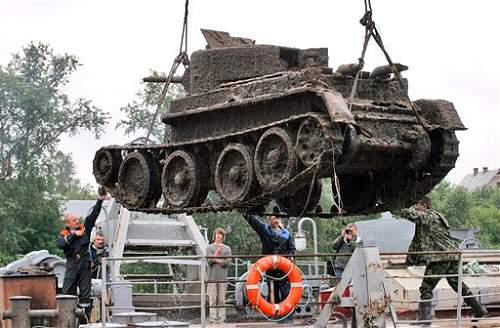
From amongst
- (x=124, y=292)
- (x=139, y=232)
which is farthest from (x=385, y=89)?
(x=139, y=232)

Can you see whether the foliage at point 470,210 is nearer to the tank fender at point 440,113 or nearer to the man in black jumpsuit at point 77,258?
the man in black jumpsuit at point 77,258

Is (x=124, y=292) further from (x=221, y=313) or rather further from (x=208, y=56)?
(x=208, y=56)

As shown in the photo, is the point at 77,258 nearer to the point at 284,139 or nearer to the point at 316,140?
the point at 284,139

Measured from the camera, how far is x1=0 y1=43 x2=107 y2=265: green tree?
43500 millimetres

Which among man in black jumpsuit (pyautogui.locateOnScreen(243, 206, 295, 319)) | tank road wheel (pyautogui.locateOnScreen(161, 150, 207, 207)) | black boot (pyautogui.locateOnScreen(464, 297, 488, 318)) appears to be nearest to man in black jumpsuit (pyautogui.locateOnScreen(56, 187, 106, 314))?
tank road wheel (pyautogui.locateOnScreen(161, 150, 207, 207))

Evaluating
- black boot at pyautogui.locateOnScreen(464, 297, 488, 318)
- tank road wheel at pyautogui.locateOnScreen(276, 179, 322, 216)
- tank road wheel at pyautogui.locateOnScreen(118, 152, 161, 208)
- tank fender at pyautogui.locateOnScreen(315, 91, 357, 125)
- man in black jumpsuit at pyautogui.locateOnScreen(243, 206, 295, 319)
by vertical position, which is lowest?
black boot at pyautogui.locateOnScreen(464, 297, 488, 318)

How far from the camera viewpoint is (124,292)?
1667 centimetres

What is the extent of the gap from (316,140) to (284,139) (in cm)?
48

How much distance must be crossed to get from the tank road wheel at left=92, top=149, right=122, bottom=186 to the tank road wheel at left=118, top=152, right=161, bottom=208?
27 cm

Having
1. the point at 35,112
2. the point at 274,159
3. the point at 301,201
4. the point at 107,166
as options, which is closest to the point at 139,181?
the point at 107,166

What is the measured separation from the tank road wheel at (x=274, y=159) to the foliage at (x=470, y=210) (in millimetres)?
48241

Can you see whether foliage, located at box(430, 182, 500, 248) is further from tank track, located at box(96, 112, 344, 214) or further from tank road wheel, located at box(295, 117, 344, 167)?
tank road wheel, located at box(295, 117, 344, 167)

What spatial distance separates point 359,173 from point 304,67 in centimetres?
157

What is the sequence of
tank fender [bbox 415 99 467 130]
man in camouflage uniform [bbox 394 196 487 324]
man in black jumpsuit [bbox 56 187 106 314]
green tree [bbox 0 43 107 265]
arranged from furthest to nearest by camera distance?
green tree [bbox 0 43 107 265] → man in black jumpsuit [bbox 56 187 106 314] → man in camouflage uniform [bbox 394 196 487 324] → tank fender [bbox 415 99 467 130]
